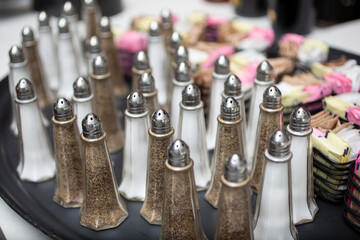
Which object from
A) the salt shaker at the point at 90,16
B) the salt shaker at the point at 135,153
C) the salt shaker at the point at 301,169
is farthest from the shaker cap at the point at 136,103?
the salt shaker at the point at 90,16

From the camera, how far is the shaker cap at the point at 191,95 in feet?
2.01

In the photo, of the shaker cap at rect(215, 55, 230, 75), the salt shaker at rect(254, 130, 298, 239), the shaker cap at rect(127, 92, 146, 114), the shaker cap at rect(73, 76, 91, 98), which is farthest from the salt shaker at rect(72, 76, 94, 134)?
the salt shaker at rect(254, 130, 298, 239)

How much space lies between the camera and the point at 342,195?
616mm

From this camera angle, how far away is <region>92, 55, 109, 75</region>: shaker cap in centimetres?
75

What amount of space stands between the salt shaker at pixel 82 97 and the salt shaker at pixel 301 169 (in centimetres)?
32

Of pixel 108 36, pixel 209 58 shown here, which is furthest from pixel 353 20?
pixel 108 36

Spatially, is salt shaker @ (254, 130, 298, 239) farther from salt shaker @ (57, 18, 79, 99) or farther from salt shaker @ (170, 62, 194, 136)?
salt shaker @ (57, 18, 79, 99)

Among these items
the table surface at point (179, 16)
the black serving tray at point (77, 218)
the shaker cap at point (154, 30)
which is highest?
the shaker cap at point (154, 30)

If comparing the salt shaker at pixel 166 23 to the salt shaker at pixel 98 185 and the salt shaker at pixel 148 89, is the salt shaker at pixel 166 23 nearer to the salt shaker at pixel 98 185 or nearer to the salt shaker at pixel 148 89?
the salt shaker at pixel 148 89

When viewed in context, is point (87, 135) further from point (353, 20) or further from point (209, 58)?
point (353, 20)

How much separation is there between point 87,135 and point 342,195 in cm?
37

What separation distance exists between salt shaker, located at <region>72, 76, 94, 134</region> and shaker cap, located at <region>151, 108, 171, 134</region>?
18 centimetres

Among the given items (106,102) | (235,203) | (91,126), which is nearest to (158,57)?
(106,102)

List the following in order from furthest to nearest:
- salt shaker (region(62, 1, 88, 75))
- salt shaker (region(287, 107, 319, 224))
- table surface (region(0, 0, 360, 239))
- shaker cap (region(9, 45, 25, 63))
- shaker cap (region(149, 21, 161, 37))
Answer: table surface (region(0, 0, 360, 239)) → salt shaker (region(62, 1, 88, 75)) → shaker cap (region(149, 21, 161, 37)) → shaker cap (region(9, 45, 25, 63)) → salt shaker (region(287, 107, 319, 224))
